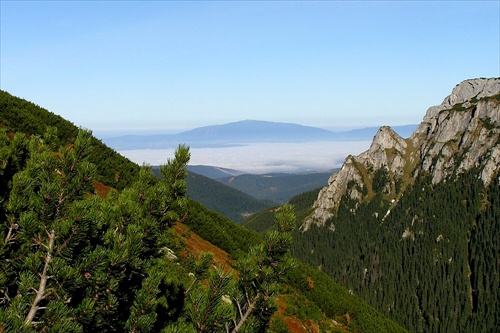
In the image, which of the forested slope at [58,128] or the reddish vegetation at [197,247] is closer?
Answer: the reddish vegetation at [197,247]

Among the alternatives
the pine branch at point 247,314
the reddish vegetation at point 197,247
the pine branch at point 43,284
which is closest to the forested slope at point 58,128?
the reddish vegetation at point 197,247

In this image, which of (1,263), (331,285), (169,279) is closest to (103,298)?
(1,263)

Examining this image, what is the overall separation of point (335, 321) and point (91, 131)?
33047mm

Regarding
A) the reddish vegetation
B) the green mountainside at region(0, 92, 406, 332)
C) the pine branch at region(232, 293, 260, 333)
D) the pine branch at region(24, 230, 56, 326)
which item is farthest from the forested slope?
the pine branch at region(232, 293, 260, 333)

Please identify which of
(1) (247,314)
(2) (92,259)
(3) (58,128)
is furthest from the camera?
(3) (58,128)

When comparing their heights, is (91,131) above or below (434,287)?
above

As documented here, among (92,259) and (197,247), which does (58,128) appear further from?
(92,259)

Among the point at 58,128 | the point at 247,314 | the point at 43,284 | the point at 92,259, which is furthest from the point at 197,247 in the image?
the point at 43,284

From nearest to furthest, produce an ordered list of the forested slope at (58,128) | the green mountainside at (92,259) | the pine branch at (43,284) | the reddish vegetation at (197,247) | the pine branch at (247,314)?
the pine branch at (43,284) < the green mountainside at (92,259) < the pine branch at (247,314) < the reddish vegetation at (197,247) < the forested slope at (58,128)

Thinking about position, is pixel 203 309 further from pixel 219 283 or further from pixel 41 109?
pixel 41 109

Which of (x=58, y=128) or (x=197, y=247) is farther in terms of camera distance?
(x=58, y=128)

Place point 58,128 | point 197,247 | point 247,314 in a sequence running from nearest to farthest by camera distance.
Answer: point 247,314, point 197,247, point 58,128

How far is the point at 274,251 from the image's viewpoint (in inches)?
354

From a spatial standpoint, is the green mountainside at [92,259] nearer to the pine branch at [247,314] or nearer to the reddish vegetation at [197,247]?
the pine branch at [247,314]
